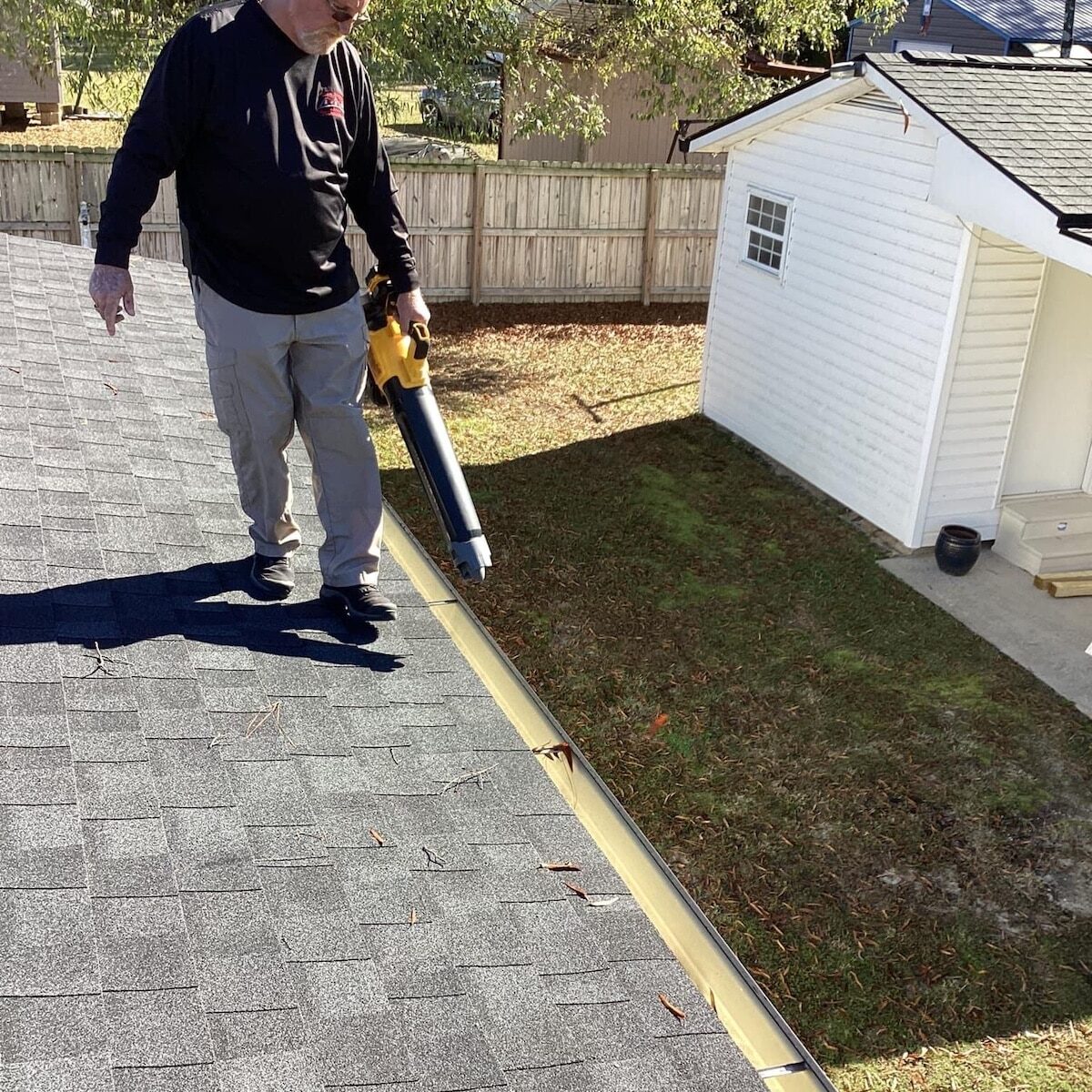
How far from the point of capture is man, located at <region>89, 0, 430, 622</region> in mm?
2895

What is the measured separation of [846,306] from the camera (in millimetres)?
9555

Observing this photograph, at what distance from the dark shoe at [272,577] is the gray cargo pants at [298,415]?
3cm

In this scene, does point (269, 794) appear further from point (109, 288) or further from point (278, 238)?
point (278, 238)

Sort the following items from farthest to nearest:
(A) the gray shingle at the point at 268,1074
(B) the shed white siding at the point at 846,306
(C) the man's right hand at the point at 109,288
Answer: (B) the shed white siding at the point at 846,306
(C) the man's right hand at the point at 109,288
(A) the gray shingle at the point at 268,1074

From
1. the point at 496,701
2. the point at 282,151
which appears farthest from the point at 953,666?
the point at 282,151

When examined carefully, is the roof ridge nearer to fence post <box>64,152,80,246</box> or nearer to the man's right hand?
the man's right hand

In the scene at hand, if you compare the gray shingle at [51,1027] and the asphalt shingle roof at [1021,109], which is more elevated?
the asphalt shingle roof at [1021,109]

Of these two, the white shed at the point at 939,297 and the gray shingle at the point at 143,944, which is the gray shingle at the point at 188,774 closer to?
the gray shingle at the point at 143,944

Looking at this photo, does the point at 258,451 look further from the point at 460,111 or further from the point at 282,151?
the point at 460,111

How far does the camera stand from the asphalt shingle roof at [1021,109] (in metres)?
7.25

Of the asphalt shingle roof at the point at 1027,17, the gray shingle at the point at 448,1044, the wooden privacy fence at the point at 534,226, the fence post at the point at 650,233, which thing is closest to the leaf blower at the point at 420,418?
the gray shingle at the point at 448,1044

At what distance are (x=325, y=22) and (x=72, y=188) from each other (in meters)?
11.4

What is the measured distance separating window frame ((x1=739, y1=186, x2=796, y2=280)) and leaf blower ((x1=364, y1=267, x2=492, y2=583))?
24.8 ft

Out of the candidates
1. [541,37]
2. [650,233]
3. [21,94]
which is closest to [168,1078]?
[541,37]
